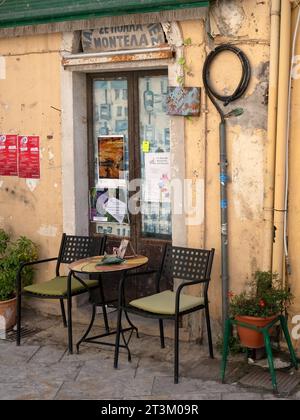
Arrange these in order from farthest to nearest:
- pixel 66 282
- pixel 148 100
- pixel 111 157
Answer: pixel 111 157, pixel 148 100, pixel 66 282

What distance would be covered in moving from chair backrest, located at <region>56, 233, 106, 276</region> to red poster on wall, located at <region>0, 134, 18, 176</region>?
119 centimetres

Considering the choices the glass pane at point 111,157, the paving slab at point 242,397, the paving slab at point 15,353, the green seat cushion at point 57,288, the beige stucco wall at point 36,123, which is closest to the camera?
the paving slab at point 242,397

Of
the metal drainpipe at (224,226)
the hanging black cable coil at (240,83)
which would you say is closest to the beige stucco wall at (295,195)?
the hanging black cable coil at (240,83)

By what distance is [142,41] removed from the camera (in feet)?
22.2

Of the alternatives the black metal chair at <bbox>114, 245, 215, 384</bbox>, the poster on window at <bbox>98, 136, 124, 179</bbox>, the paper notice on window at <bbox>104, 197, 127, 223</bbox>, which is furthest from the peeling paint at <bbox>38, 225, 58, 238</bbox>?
the black metal chair at <bbox>114, 245, 215, 384</bbox>

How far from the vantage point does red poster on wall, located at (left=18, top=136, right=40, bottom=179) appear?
761cm

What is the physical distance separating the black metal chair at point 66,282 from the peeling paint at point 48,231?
0.37 metres

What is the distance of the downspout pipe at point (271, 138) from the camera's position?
19.3 feet

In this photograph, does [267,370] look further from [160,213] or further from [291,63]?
[291,63]

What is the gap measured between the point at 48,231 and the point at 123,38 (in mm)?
2292

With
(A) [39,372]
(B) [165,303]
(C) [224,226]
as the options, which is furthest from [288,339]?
(A) [39,372]

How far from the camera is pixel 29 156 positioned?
302 inches

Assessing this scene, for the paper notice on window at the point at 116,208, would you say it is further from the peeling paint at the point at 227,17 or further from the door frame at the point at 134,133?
the peeling paint at the point at 227,17

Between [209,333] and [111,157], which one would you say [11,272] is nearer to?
[111,157]
